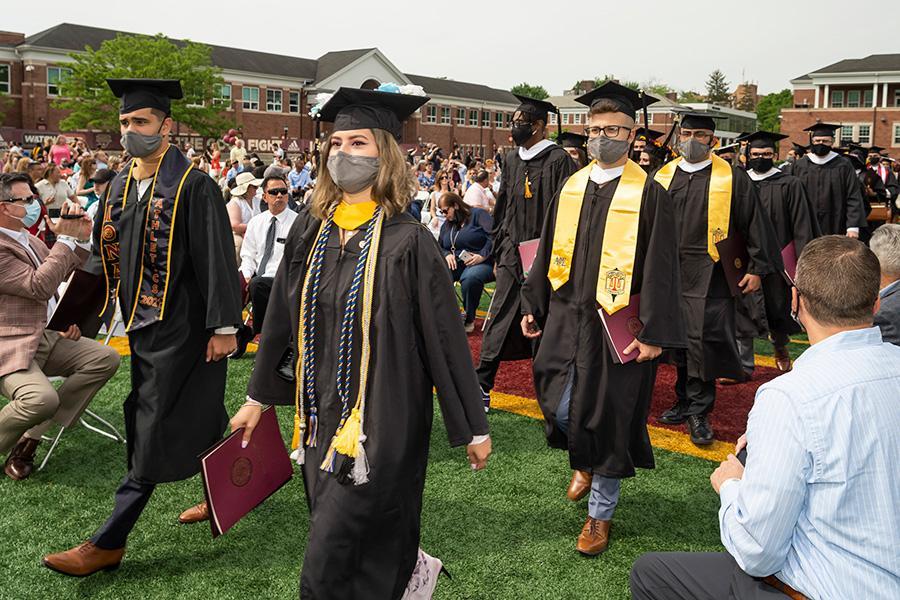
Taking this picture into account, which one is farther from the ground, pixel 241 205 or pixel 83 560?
pixel 241 205

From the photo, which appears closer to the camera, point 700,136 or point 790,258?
point 700,136

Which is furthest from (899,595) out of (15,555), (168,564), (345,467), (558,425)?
(15,555)

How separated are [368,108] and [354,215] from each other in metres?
0.39

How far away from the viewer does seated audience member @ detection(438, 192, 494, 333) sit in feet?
29.4

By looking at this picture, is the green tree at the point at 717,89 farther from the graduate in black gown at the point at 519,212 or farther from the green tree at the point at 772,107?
the graduate in black gown at the point at 519,212

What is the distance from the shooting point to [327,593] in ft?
8.61

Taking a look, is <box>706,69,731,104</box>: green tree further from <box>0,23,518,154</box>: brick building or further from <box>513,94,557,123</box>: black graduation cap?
<box>513,94,557,123</box>: black graduation cap

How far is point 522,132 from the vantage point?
605 centimetres

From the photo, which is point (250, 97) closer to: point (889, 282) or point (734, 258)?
point (734, 258)

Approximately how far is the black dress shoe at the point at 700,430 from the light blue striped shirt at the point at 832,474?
3.49 metres

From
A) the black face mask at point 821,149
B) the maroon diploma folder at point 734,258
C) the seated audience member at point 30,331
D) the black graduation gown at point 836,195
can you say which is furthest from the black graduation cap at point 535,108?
the black face mask at point 821,149

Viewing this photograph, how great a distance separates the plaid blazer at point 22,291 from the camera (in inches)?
175

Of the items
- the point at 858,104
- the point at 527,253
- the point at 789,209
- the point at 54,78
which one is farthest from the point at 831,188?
the point at 858,104

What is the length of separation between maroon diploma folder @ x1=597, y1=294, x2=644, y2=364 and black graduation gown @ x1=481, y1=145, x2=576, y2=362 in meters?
1.86
